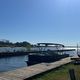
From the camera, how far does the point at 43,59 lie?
50.2 meters

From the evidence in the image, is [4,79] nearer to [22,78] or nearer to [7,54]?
[22,78]

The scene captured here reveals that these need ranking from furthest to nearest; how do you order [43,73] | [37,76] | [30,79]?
[43,73] → [37,76] → [30,79]

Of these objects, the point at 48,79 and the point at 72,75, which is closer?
the point at 72,75

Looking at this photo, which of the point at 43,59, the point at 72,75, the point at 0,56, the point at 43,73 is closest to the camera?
the point at 72,75

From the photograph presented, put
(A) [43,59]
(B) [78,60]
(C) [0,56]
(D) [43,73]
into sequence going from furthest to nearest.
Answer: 1. (C) [0,56]
2. (A) [43,59]
3. (B) [78,60]
4. (D) [43,73]

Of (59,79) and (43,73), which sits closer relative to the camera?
(59,79)

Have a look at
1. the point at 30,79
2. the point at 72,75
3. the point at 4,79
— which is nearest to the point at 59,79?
the point at 30,79

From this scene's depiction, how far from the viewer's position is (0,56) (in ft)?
310

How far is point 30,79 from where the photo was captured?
12656 millimetres

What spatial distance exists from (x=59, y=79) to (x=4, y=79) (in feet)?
10.2

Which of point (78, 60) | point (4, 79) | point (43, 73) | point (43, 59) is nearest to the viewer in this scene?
point (4, 79)

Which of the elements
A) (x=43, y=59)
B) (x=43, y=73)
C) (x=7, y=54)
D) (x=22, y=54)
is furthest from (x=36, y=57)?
(x=22, y=54)

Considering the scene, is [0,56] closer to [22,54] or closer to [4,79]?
[22,54]

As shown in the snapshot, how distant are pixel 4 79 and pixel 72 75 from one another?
4760mm
